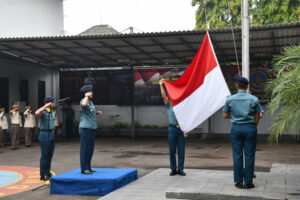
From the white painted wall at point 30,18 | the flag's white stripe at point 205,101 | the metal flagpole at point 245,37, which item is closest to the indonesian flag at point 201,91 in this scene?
Result: the flag's white stripe at point 205,101

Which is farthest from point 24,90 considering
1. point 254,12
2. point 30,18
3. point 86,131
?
point 254,12

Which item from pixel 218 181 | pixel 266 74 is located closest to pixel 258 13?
pixel 266 74

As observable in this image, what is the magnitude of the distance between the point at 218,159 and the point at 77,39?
288 inches

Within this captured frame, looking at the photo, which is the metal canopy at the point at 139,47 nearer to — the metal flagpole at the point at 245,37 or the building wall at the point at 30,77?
the building wall at the point at 30,77

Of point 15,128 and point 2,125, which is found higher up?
point 2,125

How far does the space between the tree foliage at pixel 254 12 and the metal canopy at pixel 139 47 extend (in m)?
7.56

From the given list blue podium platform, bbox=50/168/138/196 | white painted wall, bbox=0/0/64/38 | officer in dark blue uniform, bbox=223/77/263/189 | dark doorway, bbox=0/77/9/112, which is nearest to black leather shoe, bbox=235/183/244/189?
officer in dark blue uniform, bbox=223/77/263/189

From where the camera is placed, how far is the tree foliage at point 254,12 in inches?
1094

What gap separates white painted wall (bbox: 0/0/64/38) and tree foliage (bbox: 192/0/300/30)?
34.5 ft

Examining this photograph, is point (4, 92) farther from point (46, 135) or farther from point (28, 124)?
point (46, 135)

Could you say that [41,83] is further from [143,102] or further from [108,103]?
[143,102]

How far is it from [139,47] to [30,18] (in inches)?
Result: 433

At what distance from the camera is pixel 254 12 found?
32531 millimetres

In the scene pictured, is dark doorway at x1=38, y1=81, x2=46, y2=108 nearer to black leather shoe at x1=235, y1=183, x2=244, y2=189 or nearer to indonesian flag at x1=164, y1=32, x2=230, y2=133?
indonesian flag at x1=164, y1=32, x2=230, y2=133
